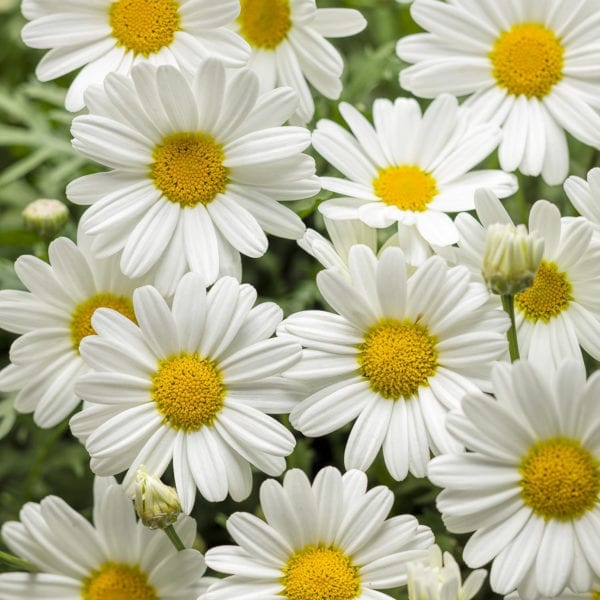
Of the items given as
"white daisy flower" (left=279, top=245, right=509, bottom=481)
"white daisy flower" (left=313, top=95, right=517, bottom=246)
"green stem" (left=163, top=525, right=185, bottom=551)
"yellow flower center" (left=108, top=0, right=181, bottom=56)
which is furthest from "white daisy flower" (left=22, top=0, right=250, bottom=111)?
"green stem" (left=163, top=525, right=185, bottom=551)

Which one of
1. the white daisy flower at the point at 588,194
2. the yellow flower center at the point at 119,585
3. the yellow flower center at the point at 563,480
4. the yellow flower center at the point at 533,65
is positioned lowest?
the yellow flower center at the point at 119,585

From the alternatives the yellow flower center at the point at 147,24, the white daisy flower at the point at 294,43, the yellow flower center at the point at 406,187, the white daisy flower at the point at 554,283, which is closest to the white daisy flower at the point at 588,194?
the white daisy flower at the point at 554,283

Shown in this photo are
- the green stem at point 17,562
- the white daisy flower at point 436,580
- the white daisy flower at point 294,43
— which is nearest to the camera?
the white daisy flower at point 436,580

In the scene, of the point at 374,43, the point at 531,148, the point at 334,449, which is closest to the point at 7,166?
the point at 374,43

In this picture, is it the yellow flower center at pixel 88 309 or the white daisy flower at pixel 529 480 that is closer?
the white daisy flower at pixel 529 480

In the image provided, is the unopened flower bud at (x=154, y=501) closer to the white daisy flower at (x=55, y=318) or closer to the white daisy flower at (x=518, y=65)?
the white daisy flower at (x=55, y=318)

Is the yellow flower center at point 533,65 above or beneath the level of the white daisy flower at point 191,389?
above

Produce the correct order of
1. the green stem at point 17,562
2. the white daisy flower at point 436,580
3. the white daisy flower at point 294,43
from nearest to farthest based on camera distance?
the white daisy flower at point 436,580, the green stem at point 17,562, the white daisy flower at point 294,43
